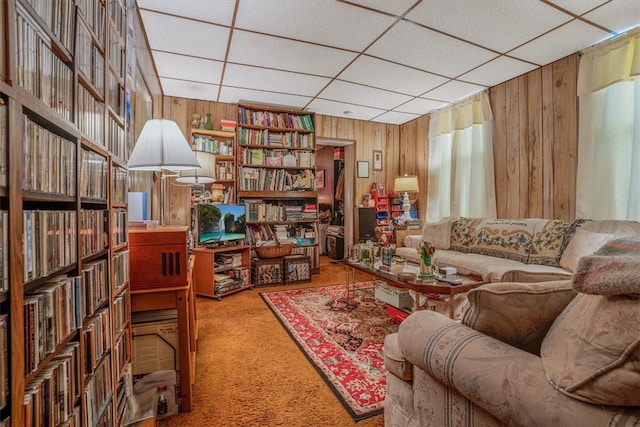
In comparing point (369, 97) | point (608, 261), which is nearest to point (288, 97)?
point (369, 97)

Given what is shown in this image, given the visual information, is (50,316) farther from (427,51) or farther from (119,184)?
(427,51)

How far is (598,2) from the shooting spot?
220 centimetres

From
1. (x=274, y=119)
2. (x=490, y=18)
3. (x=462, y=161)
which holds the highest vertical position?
(x=490, y=18)

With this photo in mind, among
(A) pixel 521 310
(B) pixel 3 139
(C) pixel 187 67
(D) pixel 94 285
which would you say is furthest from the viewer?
(C) pixel 187 67

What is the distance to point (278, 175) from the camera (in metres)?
4.31

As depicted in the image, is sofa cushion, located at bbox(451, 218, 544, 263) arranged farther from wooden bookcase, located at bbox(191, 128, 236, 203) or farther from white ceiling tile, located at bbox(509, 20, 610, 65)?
wooden bookcase, located at bbox(191, 128, 236, 203)

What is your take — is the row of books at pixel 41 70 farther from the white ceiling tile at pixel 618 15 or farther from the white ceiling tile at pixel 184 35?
the white ceiling tile at pixel 618 15

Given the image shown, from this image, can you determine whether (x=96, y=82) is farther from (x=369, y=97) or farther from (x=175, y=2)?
(x=369, y=97)

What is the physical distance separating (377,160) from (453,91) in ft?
5.70

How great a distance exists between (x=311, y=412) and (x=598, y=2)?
3.28 m

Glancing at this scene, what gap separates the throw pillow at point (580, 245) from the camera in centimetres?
236

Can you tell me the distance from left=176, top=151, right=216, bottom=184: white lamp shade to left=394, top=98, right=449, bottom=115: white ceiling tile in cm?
282

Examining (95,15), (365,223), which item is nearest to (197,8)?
(95,15)

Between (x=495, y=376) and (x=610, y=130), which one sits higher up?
(x=610, y=130)
